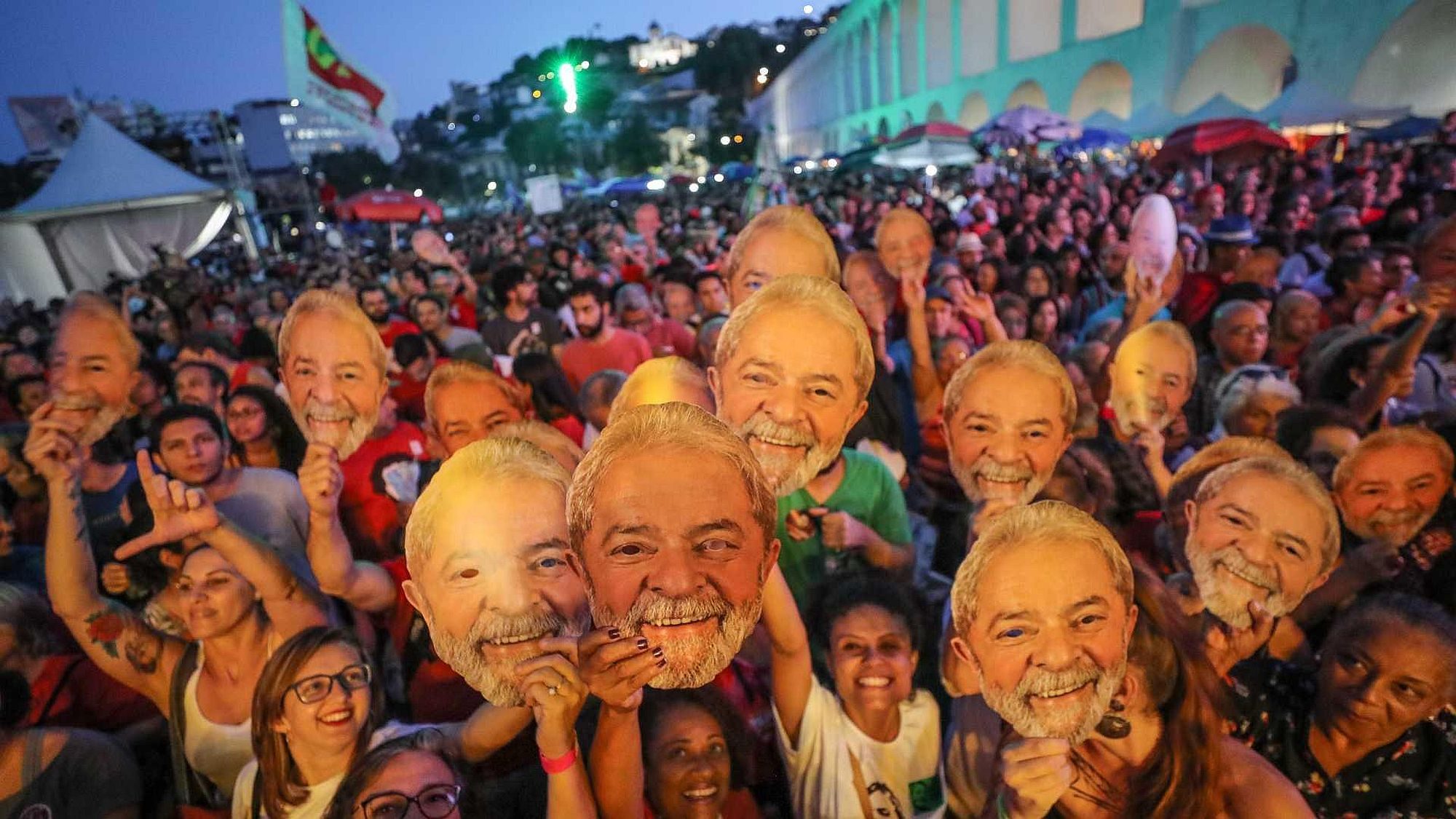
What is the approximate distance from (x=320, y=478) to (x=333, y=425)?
0.18 m

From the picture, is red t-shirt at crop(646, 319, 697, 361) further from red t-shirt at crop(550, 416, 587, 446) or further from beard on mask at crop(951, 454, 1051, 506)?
beard on mask at crop(951, 454, 1051, 506)

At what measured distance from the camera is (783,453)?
6.26 feet

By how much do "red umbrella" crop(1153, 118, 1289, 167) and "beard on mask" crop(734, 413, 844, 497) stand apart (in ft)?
46.5

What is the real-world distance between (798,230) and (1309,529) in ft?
5.88

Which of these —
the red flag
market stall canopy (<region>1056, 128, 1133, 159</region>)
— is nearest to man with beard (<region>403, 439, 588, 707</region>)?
the red flag

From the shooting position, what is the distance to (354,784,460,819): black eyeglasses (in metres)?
1.73

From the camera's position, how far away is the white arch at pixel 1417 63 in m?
19.1

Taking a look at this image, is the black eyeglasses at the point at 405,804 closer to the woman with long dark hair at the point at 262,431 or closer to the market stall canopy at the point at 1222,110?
the woman with long dark hair at the point at 262,431

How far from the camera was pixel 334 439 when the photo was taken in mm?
2221

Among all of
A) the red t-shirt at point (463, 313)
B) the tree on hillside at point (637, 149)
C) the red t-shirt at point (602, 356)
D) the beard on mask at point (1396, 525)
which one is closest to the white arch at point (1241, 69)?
the red t-shirt at point (463, 313)

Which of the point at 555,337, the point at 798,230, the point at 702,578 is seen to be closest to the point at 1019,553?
the point at 702,578

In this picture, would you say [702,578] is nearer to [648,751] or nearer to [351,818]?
[648,751]

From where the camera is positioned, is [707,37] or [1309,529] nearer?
[1309,529]

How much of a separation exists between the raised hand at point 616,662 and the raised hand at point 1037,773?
2.45 feet
